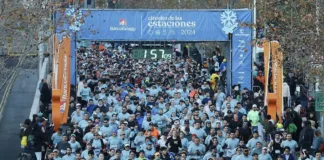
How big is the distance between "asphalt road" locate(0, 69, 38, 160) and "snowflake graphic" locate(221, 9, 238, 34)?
22.2 ft

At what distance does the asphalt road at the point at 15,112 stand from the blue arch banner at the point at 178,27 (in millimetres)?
3031

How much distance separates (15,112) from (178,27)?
633 cm

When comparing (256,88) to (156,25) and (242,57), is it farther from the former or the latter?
(156,25)

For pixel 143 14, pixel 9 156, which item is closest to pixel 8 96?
pixel 143 14

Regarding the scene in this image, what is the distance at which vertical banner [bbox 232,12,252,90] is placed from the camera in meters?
39.9

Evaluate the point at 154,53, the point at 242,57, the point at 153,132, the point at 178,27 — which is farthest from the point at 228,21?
the point at 153,132

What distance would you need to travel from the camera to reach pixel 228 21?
3994cm

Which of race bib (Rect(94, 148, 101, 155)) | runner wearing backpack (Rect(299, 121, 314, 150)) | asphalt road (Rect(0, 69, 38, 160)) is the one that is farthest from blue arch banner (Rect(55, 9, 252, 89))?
race bib (Rect(94, 148, 101, 155))

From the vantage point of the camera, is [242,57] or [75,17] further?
[242,57]

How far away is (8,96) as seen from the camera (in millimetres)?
43062

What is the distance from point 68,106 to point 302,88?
8.26m

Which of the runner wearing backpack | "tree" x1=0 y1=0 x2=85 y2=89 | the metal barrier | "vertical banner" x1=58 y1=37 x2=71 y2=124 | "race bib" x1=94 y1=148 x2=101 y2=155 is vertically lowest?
"race bib" x1=94 y1=148 x2=101 y2=155

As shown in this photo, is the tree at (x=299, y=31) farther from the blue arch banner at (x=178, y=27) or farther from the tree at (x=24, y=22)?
the blue arch banner at (x=178, y=27)

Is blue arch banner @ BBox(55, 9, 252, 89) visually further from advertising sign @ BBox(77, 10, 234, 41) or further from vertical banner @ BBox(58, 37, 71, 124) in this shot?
vertical banner @ BBox(58, 37, 71, 124)
